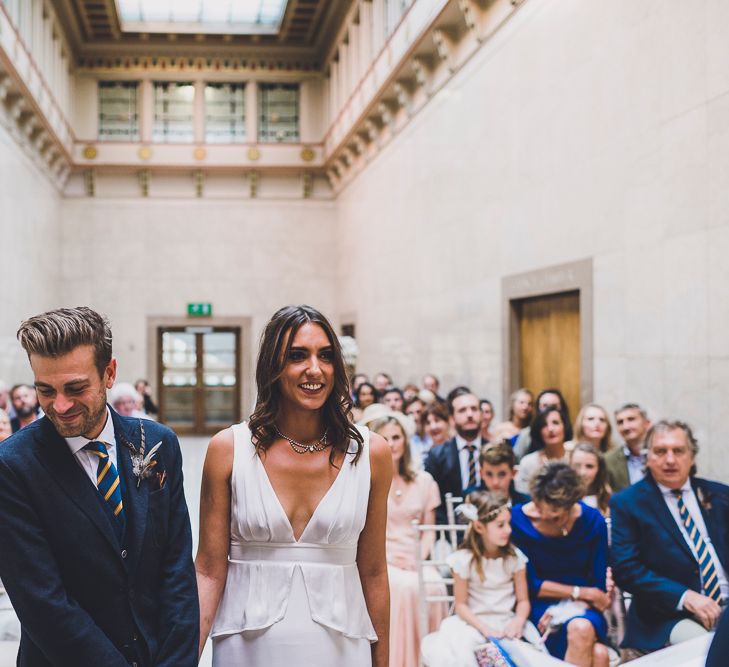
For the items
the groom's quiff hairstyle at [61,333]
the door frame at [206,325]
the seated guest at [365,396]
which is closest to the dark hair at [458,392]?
the seated guest at [365,396]

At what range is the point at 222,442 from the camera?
2.74 m

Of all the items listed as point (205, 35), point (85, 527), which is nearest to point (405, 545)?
point (85, 527)

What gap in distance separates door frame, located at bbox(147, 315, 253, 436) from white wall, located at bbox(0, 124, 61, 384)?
8.96ft

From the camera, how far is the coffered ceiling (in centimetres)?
2248

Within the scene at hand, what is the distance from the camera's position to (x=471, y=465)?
305 inches

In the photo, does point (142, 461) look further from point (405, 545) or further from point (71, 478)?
point (405, 545)

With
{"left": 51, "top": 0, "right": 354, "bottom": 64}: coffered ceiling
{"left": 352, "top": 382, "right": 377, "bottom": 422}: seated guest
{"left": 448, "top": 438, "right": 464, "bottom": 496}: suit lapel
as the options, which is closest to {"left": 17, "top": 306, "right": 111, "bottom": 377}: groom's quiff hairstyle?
{"left": 448, "top": 438, "right": 464, "bottom": 496}: suit lapel

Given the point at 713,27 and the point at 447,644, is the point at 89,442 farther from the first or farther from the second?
the point at 713,27

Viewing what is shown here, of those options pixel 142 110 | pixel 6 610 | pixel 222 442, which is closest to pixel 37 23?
pixel 142 110

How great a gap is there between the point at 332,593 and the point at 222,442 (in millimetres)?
554

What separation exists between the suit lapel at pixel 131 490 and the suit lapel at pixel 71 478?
7cm

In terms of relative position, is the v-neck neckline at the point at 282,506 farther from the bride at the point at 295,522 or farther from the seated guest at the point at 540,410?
the seated guest at the point at 540,410

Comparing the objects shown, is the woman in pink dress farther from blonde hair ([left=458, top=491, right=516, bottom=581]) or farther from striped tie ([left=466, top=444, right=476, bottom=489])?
striped tie ([left=466, top=444, right=476, bottom=489])

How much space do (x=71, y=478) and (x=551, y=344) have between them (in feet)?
30.5
